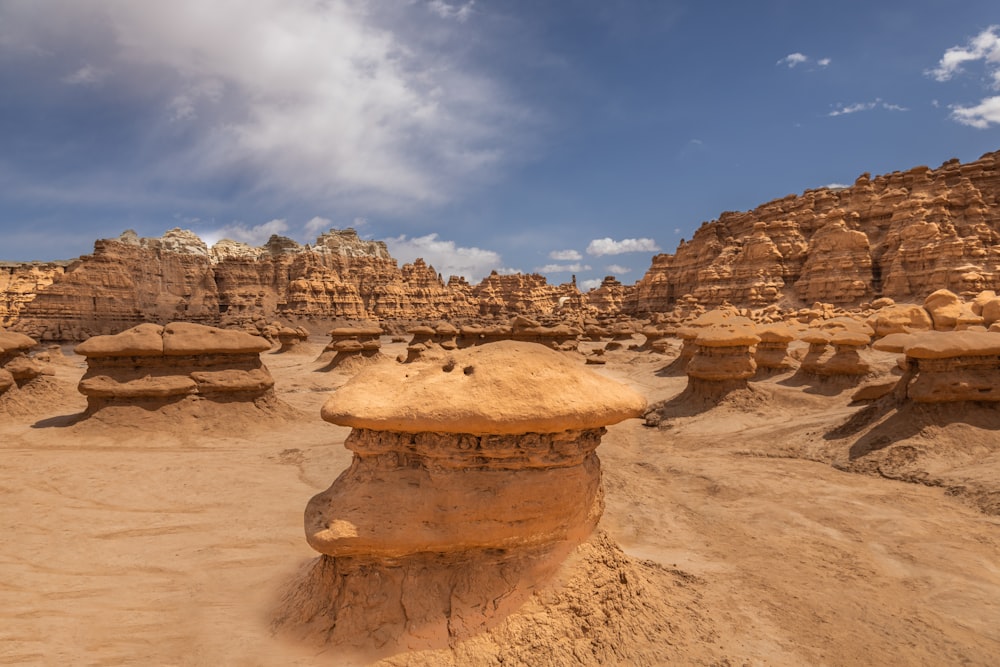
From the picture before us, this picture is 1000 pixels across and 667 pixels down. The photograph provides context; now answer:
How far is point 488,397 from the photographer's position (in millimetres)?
3305

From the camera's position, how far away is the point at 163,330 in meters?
9.52

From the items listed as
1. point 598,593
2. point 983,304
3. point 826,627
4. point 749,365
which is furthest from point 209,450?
point 983,304

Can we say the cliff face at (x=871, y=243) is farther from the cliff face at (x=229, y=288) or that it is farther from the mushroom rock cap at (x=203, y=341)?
the mushroom rock cap at (x=203, y=341)

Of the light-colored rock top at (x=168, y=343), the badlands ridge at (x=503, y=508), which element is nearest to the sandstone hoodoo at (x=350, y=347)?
the badlands ridge at (x=503, y=508)

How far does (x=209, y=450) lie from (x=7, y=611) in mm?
4984

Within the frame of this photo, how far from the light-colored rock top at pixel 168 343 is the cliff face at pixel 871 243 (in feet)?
122

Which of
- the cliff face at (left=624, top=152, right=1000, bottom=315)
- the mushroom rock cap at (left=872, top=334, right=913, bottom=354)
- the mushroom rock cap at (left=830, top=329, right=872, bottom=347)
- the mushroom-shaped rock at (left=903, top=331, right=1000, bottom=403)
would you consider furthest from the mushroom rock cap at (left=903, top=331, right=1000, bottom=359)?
the cliff face at (left=624, top=152, right=1000, bottom=315)

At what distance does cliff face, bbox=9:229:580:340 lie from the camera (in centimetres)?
3841

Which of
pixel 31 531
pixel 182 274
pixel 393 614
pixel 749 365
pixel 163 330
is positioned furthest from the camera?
pixel 182 274

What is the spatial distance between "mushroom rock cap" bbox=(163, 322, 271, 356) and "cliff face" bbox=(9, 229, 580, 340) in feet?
113

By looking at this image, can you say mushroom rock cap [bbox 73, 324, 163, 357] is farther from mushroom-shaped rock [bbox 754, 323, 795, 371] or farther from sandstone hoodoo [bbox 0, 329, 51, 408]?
mushroom-shaped rock [bbox 754, 323, 795, 371]

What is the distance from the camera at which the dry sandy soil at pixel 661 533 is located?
3.38 metres

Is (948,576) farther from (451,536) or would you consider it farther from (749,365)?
(749,365)

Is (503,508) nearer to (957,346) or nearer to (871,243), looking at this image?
(957,346)
